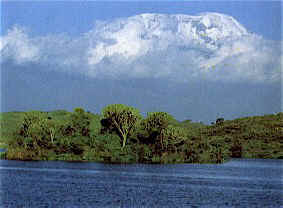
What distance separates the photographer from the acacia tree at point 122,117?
12936cm

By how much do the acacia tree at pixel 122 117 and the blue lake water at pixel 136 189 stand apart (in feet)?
129

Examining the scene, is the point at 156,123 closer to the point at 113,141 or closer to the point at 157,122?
the point at 157,122

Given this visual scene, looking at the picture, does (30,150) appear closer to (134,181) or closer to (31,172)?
(31,172)

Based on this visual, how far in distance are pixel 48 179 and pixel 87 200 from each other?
22.1 m

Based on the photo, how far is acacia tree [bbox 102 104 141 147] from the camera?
5093 inches

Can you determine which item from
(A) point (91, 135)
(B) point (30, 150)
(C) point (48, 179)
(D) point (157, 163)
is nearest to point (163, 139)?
(D) point (157, 163)

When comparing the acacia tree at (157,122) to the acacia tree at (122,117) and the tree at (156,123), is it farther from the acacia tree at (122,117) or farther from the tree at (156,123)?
the acacia tree at (122,117)

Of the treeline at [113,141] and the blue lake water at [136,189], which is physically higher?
the treeline at [113,141]

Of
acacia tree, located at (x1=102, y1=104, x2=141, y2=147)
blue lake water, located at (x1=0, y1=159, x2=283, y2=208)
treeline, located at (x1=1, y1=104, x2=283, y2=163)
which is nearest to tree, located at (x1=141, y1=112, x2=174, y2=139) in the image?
treeline, located at (x1=1, y1=104, x2=283, y2=163)

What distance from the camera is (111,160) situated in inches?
4656

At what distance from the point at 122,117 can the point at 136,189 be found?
65.8 m

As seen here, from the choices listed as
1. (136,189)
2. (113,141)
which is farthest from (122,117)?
(136,189)

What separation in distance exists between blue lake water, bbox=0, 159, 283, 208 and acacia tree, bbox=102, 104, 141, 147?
129 ft

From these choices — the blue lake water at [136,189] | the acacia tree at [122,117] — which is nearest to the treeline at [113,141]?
the acacia tree at [122,117]
